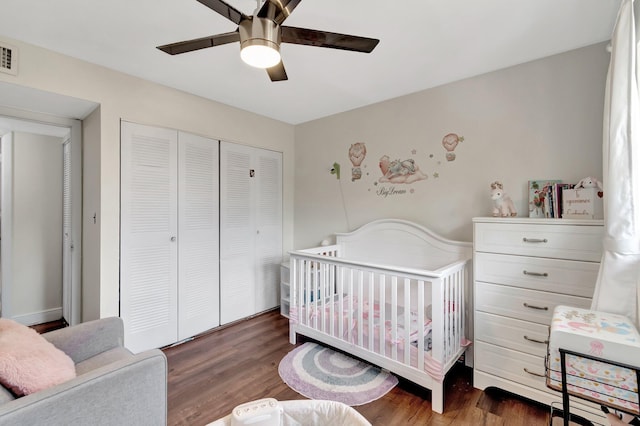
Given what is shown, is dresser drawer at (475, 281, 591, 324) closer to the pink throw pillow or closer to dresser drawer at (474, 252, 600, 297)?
dresser drawer at (474, 252, 600, 297)

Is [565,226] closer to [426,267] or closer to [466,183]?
[466,183]

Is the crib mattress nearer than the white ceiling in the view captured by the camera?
Yes

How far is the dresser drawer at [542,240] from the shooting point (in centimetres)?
166

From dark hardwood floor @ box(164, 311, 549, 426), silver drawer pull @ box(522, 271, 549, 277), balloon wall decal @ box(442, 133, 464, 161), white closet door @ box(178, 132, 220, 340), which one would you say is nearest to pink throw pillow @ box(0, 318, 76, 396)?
dark hardwood floor @ box(164, 311, 549, 426)

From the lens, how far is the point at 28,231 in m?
3.05

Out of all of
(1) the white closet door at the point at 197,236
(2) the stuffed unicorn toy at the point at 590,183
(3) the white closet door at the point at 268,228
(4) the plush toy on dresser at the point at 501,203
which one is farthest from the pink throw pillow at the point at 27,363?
(2) the stuffed unicorn toy at the point at 590,183

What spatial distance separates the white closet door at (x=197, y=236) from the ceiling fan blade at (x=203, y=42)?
1358mm

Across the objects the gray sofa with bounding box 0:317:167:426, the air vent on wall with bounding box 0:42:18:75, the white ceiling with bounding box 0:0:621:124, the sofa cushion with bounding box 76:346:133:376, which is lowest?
the sofa cushion with bounding box 76:346:133:376

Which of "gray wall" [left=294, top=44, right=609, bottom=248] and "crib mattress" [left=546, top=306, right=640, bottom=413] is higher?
"gray wall" [left=294, top=44, right=609, bottom=248]

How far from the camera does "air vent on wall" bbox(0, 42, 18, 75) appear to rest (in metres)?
1.84

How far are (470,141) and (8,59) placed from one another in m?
3.33

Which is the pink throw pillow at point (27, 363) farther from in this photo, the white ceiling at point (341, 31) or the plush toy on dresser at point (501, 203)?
the plush toy on dresser at point (501, 203)

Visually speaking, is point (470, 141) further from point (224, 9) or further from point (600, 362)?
point (224, 9)

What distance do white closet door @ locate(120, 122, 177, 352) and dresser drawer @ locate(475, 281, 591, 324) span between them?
102 inches
